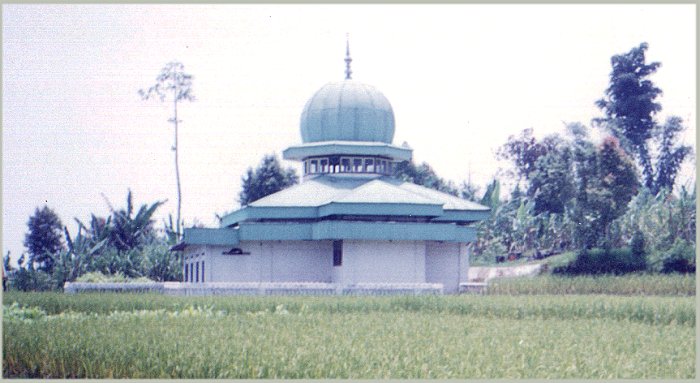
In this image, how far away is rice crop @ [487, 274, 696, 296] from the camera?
33938 millimetres

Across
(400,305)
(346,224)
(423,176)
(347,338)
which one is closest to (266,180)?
(423,176)

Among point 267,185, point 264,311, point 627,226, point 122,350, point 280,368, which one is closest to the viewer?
point 280,368

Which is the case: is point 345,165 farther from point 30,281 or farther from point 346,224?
point 30,281

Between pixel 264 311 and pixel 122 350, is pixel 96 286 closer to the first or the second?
pixel 264 311

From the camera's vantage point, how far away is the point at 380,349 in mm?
16484

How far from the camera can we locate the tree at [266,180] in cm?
5722

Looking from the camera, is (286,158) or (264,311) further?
(286,158)

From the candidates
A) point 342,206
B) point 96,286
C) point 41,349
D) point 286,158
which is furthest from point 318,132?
point 41,349

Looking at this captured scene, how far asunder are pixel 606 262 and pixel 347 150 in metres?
12.1

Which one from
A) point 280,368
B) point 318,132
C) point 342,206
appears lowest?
point 280,368

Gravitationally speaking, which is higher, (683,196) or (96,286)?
(683,196)

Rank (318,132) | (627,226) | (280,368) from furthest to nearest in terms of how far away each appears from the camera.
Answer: (627,226)
(318,132)
(280,368)

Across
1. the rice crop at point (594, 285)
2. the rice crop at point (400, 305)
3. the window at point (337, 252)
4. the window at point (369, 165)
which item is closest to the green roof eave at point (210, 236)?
the window at point (337, 252)

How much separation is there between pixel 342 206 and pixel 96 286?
9.51 m
